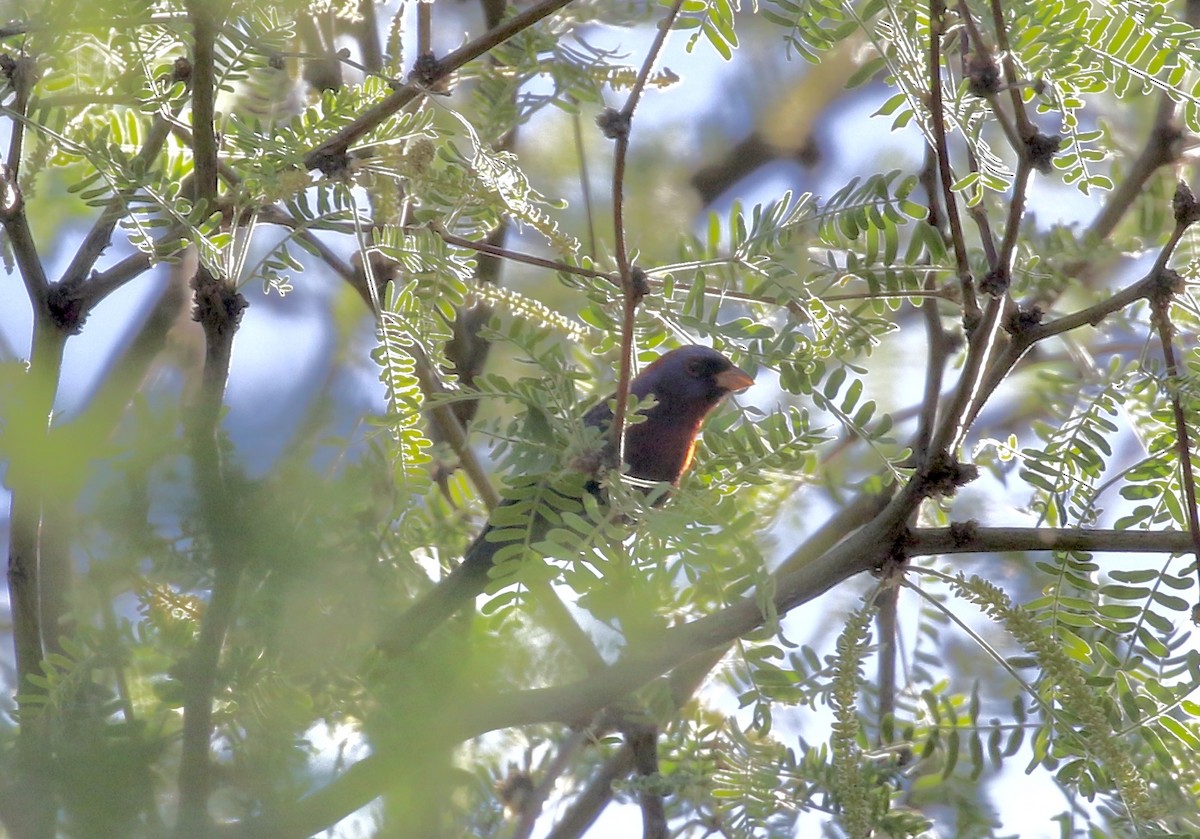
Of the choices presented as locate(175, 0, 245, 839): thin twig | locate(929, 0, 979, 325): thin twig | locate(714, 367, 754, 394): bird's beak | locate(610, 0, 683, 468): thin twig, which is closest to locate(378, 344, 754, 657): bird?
locate(714, 367, 754, 394): bird's beak

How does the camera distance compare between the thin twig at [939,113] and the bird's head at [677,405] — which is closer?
the thin twig at [939,113]

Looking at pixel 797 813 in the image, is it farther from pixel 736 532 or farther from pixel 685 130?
pixel 685 130

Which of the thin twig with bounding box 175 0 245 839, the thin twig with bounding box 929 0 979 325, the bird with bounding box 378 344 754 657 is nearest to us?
the thin twig with bounding box 175 0 245 839

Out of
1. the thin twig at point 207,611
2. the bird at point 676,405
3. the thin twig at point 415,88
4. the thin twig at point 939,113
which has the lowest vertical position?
the thin twig at point 207,611

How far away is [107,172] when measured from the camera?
2008mm

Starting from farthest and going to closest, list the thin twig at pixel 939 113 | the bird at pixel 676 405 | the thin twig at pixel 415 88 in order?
the bird at pixel 676 405 → the thin twig at pixel 415 88 → the thin twig at pixel 939 113

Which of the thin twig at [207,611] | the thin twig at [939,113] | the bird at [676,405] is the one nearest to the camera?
the thin twig at [207,611]

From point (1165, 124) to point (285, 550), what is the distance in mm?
2967

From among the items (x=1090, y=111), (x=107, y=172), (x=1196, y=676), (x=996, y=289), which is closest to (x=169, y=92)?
(x=107, y=172)

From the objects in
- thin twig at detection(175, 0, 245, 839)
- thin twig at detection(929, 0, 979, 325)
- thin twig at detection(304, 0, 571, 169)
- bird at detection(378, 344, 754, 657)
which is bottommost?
thin twig at detection(175, 0, 245, 839)

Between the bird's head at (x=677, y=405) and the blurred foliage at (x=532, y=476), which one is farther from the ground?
the bird's head at (x=677, y=405)

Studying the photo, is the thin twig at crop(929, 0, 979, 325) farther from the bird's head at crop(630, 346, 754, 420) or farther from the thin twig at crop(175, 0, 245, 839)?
the bird's head at crop(630, 346, 754, 420)

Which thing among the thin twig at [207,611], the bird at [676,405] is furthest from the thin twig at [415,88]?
the bird at [676,405]

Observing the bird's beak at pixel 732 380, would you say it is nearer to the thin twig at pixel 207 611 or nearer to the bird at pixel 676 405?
the bird at pixel 676 405
